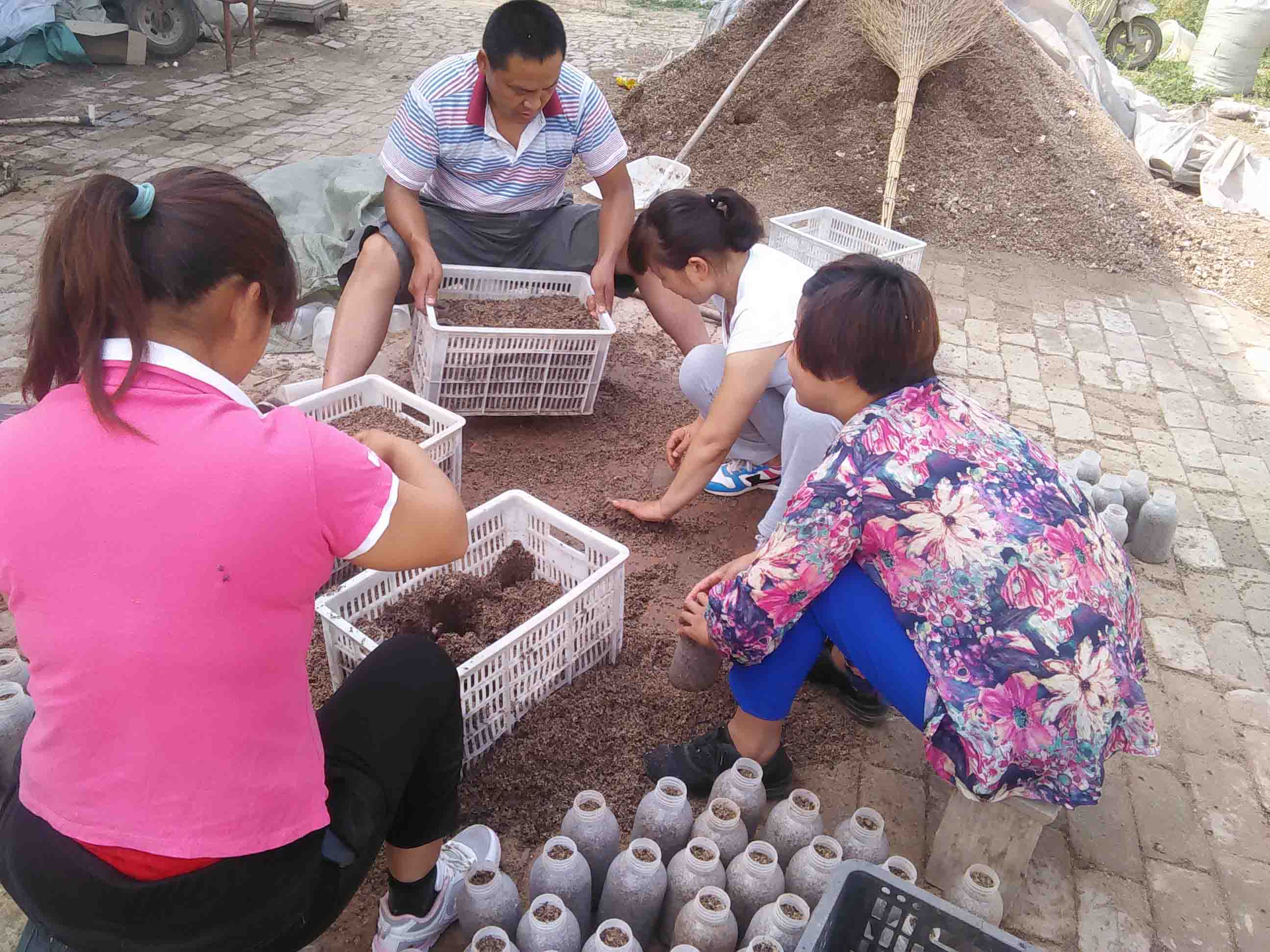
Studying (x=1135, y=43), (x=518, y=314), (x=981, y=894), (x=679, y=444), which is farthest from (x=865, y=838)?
(x=1135, y=43)

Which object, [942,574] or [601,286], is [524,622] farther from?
[601,286]

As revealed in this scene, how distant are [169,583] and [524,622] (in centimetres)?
118

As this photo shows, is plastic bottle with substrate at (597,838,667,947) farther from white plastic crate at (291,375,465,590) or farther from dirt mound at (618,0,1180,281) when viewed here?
dirt mound at (618,0,1180,281)

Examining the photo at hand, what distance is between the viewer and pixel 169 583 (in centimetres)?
113

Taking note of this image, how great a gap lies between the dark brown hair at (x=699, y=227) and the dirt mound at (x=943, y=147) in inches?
130

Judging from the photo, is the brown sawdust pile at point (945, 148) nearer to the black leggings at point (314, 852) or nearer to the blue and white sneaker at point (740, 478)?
the blue and white sneaker at point (740, 478)

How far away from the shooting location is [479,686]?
6.83ft

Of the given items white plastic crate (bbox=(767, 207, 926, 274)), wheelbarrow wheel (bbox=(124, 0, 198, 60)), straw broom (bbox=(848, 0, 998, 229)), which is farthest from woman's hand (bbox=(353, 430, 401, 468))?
wheelbarrow wheel (bbox=(124, 0, 198, 60))

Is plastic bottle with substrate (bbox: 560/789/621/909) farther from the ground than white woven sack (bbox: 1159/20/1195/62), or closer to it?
farther from the ground

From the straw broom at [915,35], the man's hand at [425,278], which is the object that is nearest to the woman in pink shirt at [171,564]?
the man's hand at [425,278]

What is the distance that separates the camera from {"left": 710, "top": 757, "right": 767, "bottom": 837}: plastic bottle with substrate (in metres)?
1.98

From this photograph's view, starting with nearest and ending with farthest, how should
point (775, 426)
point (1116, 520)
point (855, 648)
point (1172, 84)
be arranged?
point (855, 648)
point (1116, 520)
point (775, 426)
point (1172, 84)

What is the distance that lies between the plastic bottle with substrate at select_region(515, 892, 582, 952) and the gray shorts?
8.03ft

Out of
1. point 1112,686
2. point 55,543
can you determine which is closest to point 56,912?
point 55,543
